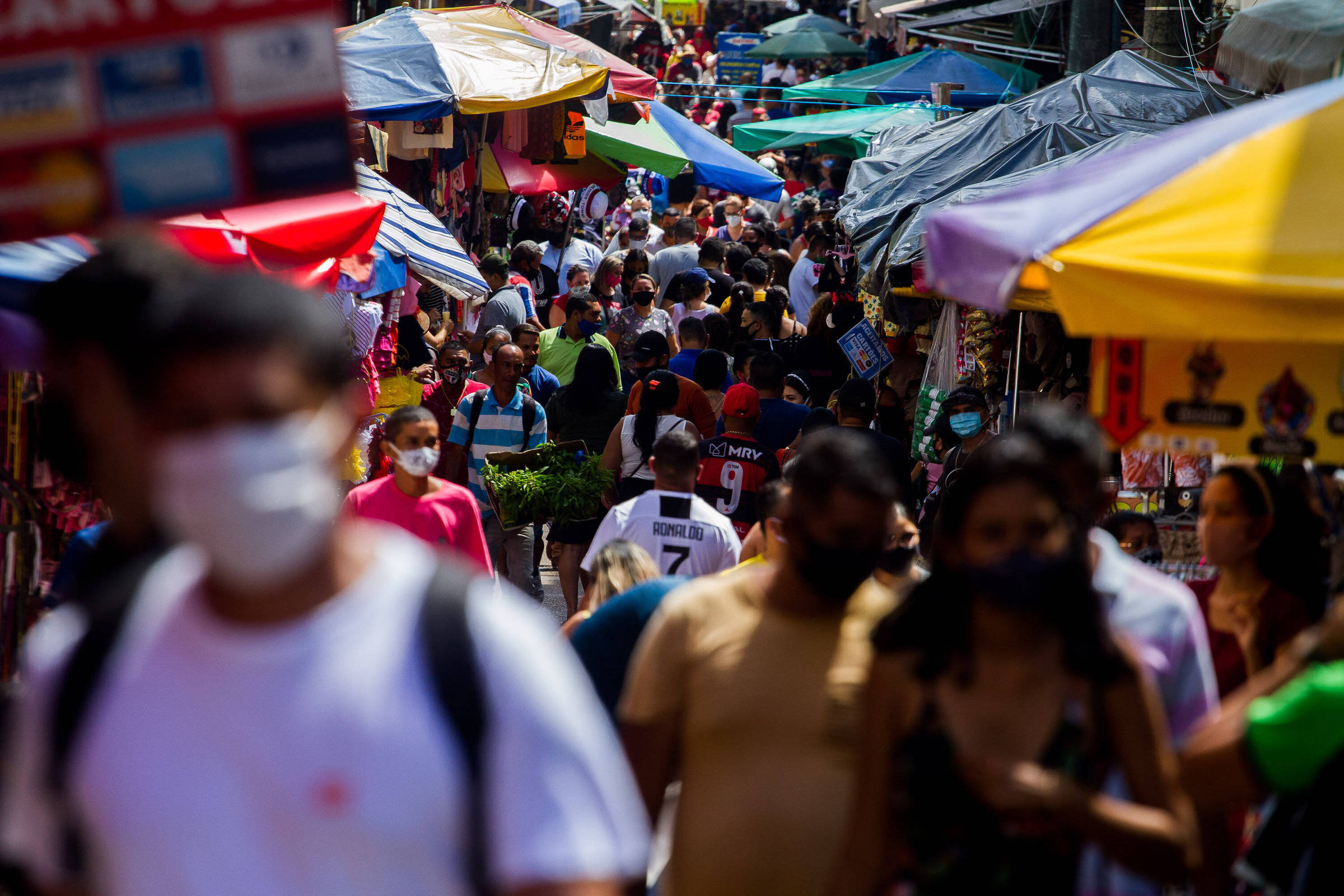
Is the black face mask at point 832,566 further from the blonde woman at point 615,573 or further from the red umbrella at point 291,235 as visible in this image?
the red umbrella at point 291,235

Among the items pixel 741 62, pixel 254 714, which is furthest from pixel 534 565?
pixel 741 62

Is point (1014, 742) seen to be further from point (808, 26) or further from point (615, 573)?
point (808, 26)

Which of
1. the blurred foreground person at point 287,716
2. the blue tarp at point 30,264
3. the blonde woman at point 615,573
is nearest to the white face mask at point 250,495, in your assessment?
the blurred foreground person at point 287,716

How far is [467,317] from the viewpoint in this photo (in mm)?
12945

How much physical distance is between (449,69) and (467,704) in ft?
35.4

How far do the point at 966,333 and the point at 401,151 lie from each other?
19.6 ft

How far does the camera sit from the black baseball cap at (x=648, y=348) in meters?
9.82

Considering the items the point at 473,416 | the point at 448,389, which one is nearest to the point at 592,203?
the point at 448,389

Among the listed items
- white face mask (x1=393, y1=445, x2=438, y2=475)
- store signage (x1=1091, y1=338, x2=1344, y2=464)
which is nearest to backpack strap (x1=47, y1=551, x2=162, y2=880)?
store signage (x1=1091, y1=338, x2=1344, y2=464)

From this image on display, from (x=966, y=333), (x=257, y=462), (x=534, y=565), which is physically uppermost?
(x=257, y=462)

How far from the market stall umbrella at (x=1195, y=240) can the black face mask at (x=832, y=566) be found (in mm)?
855

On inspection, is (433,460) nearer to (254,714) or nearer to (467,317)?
(254,714)

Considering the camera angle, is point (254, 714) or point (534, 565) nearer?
point (254, 714)

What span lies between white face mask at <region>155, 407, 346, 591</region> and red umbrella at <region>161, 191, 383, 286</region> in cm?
337
